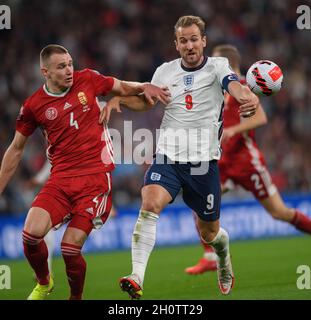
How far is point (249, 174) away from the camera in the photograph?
34.0ft

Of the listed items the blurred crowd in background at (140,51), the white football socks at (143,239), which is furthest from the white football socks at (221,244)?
the blurred crowd in background at (140,51)

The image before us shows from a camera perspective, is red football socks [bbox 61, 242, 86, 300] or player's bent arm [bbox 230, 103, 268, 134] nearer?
red football socks [bbox 61, 242, 86, 300]

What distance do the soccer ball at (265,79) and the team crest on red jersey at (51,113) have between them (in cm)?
183

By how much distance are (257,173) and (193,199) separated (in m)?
2.68

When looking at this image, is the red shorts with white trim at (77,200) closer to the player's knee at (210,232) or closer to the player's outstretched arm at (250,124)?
the player's knee at (210,232)

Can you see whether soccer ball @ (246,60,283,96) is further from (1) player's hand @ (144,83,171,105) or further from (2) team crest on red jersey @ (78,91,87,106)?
(2) team crest on red jersey @ (78,91,87,106)

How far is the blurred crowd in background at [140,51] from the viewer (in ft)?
53.9

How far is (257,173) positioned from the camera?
1034 centimetres

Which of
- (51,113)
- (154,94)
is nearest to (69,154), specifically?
(51,113)

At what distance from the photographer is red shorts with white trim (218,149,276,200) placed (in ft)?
33.8

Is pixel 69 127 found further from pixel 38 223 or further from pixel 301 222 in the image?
pixel 301 222

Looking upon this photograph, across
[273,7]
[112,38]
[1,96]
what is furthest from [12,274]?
[273,7]

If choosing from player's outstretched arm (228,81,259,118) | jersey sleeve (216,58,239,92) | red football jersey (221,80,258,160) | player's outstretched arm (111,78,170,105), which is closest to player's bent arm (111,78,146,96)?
player's outstretched arm (111,78,170,105)

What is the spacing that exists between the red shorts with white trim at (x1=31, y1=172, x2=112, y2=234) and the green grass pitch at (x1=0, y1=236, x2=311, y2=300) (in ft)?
3.93
